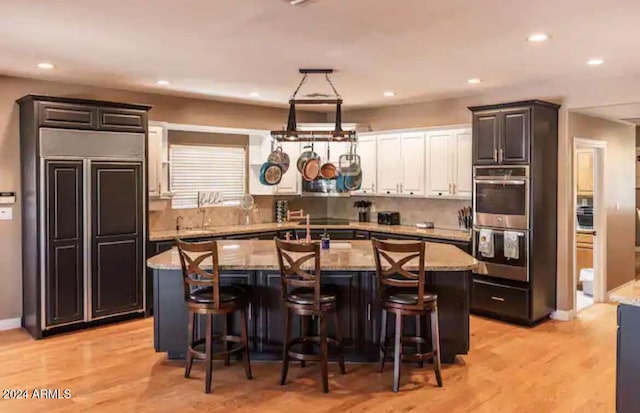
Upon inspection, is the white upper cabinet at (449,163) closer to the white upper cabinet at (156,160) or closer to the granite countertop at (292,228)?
the granite countertop at (292,228)

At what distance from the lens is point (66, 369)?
424cm

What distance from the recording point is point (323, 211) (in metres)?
8.45

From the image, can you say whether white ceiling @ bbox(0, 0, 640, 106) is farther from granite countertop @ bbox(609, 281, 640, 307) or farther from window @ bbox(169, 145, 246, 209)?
granite countertop @ bbox(609, 281, 640, 307)

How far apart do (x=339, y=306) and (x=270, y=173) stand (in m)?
1.45

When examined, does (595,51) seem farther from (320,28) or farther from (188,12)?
(188,12)

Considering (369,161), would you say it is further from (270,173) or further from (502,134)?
(270,173)

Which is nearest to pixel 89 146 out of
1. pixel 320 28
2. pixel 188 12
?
pixel 188 12

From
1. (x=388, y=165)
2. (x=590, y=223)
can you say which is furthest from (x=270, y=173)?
(x=590, y=223)

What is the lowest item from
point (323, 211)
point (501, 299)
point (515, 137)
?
point (501, 299)

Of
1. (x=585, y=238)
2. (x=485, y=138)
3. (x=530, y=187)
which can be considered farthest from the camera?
(x=585, y=238)

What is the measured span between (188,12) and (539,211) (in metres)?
4.03

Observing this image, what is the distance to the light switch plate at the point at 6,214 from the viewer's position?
528 cm

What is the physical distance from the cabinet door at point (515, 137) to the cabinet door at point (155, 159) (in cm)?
385

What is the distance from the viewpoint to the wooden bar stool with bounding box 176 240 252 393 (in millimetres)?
3807
